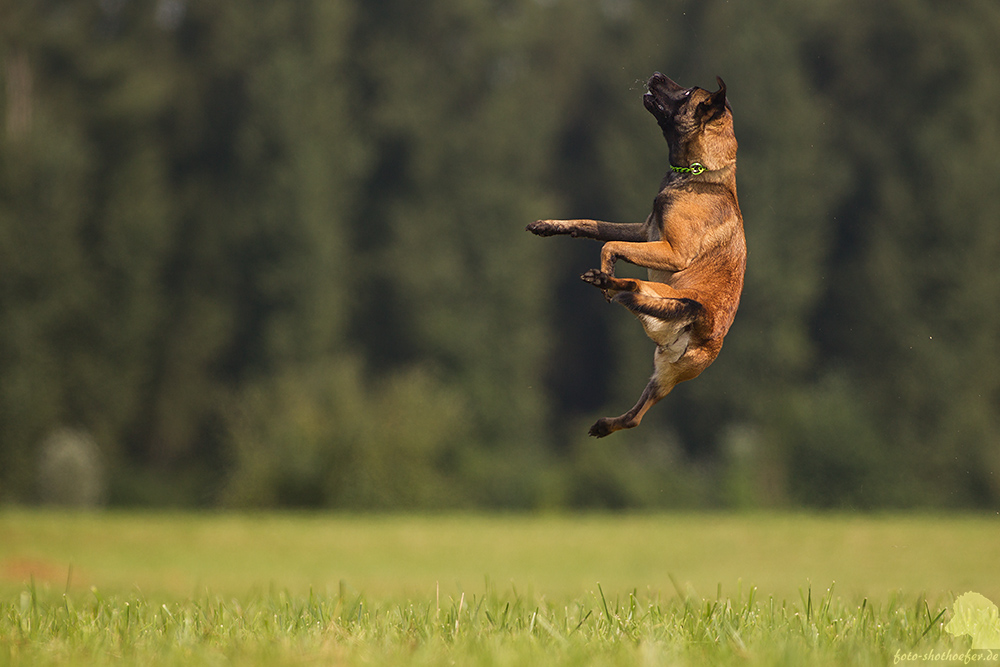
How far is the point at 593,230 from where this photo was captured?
4.04m

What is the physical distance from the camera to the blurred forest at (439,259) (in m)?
22.5

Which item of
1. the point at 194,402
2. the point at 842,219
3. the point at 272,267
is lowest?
the point at 194,402

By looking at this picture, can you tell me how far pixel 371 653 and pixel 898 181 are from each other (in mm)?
25497

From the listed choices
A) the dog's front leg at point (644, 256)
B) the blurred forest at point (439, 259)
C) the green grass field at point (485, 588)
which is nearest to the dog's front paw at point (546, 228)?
the dog's front leg at point (644, 256)

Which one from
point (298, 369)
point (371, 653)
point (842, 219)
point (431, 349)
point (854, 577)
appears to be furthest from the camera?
point (842, 219)

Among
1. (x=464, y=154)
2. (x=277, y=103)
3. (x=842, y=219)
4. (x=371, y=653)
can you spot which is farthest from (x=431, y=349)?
(x=371, y=653)

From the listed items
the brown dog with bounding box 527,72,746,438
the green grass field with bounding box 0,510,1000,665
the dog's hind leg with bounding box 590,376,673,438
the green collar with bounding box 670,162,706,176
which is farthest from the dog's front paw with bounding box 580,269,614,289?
the green grass field with bounding box 0,510,1000,665

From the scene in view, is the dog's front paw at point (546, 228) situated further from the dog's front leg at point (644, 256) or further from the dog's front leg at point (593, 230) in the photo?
the dog's front leg at point (644, 256)

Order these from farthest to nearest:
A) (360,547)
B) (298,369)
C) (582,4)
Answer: (582,4)
(298,369)
(360,547)

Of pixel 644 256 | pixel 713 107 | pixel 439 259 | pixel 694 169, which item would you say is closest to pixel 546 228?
pixel 644 256

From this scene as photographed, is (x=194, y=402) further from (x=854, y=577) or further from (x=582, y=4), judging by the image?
(x=854, y=577)

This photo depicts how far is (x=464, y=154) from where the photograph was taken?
27.0m

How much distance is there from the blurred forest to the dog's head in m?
17.5

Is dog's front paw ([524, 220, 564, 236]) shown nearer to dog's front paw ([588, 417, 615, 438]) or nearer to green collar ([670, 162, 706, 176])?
green collar ([670, 162, 706, 176])
